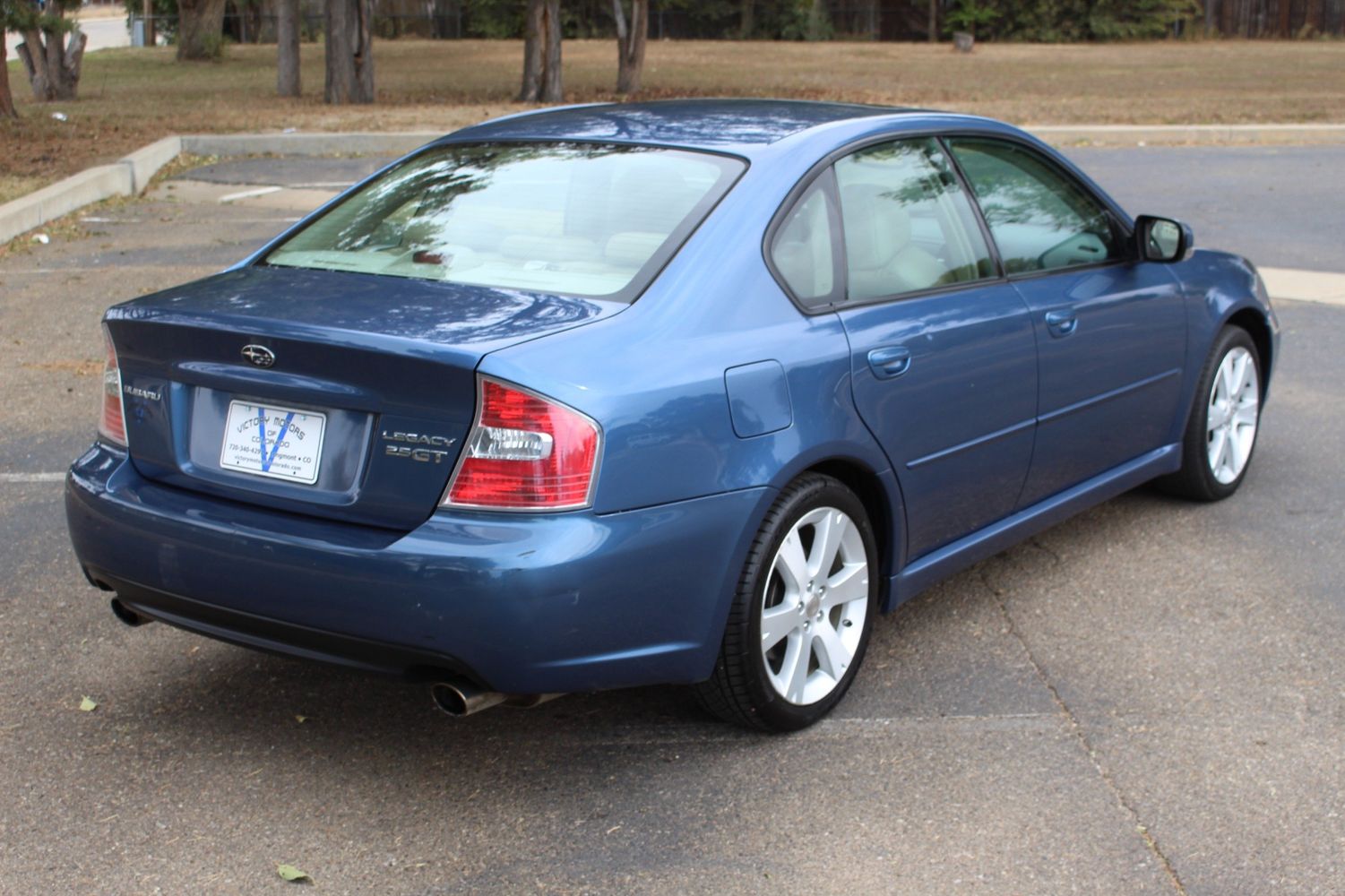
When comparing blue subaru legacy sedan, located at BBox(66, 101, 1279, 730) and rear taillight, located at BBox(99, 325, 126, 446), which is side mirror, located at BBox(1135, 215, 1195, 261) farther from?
rear taillight, located at BBox(99, 325, 126, 446)

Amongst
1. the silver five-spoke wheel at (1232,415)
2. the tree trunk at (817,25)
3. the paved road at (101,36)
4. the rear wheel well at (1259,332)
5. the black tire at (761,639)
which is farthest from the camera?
the tree trunk at (817,25)

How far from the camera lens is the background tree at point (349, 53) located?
26109 mm

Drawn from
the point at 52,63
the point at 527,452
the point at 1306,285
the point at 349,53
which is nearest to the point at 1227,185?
the point at 1306,285

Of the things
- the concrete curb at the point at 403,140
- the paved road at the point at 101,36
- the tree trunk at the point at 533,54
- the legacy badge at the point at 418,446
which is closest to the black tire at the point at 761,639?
the legacy badge at the point at 418,446

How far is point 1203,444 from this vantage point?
5.79 meters

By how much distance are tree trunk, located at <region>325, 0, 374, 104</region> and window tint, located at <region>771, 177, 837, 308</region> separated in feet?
77.0

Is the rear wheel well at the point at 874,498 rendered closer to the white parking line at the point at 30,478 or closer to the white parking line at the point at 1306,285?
the white parking line at the point at 30,478

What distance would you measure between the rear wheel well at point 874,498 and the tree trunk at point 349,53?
77.7 ft

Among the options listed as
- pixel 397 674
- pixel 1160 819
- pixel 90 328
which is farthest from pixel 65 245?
pixel 1160 819

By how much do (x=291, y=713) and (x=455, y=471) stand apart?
3.84ft

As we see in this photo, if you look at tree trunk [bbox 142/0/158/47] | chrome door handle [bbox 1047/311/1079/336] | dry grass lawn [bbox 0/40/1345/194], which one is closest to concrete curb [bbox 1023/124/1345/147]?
dry grass lawn [bbox 0/40/1345/194]

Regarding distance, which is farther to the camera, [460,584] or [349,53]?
[349,53]

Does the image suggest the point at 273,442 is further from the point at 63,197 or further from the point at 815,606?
the point at 63,197

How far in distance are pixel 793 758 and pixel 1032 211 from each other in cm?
210
